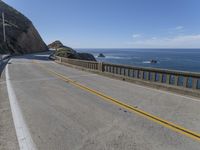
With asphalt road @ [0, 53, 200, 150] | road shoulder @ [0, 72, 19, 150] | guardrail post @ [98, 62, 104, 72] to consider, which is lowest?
asphalt road @ [0, 53, 200, 150]

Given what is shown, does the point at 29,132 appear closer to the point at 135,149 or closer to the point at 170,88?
the point at 135,149

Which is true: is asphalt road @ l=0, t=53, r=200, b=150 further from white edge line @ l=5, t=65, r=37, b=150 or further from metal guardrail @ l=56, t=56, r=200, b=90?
metal guardrail @ l=56, t=56, r=200, b=90

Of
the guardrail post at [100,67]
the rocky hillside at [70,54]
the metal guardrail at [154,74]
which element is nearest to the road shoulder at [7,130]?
the metal guardrail at [154,74]

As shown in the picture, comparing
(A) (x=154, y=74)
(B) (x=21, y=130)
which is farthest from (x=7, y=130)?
(A) (x=154, y=74)

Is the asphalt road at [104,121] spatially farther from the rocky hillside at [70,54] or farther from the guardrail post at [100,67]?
the rocky hillside at [70,54]

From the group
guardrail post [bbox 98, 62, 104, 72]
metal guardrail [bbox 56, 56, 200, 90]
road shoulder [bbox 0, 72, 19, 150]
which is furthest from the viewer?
guardrail post [bbox 98, 62, 104, 72]

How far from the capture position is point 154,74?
30.5ft

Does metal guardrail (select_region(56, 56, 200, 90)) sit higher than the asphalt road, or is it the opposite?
metal guardrail (select_region(56, 56, 200, 90))

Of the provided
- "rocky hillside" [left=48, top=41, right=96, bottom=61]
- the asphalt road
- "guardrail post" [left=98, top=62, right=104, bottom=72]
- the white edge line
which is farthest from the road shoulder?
"rocky hillside" [left=48, top=41, right=96, bottom=61]

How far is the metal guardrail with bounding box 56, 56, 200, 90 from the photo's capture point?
7.53m

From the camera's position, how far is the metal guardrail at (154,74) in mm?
7527

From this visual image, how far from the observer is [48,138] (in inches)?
151

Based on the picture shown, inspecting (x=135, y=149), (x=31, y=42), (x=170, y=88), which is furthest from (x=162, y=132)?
(x=31, y=42)

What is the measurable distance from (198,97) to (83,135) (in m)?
5.11
